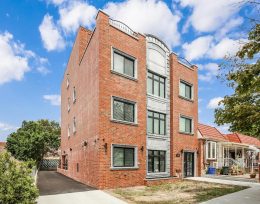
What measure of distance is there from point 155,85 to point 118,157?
7322 millimetres

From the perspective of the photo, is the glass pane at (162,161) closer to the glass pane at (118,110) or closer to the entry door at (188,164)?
the entry door at (188,164)

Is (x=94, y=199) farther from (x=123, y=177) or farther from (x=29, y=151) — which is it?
(x=29, y=151)

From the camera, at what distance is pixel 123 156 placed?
63.0ft

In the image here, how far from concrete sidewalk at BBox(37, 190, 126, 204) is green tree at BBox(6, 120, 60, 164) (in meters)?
30.6

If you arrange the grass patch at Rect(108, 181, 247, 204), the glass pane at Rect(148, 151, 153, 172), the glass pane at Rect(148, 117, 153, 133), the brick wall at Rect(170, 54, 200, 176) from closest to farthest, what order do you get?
the grass patch at Rect(108, 181, 247, 204)
the glass pane at Rect(148, 151, 153, 172)
the glass pane at Rect(148, 117, 153, 133)
the brick wall at Rect(170, 54, 200, 176)

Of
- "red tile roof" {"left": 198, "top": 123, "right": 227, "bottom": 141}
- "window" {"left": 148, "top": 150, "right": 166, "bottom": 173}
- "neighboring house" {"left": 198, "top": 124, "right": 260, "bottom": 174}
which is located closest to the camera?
"window" {"left": 148, "top": 150, "right": 166, "bottom": 173}

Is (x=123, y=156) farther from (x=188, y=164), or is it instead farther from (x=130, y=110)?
(x=188, y=164)

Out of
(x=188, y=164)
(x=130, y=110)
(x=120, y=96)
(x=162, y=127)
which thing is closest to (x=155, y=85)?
(x=162, y=127)

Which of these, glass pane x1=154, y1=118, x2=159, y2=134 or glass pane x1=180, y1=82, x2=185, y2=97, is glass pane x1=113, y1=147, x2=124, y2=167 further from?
glass pane x1=180, y1=82, x2=185, y2=97

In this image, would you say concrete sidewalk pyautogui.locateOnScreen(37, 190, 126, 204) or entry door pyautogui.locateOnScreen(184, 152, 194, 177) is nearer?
concrete sidewalk pyautogui.locateOnScreen(37, 190, 126, 204)

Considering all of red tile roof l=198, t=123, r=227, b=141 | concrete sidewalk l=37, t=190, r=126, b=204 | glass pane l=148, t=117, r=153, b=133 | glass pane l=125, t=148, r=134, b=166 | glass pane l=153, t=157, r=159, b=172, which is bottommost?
concrete sidewalk l=37, t=190, r=126, b=204

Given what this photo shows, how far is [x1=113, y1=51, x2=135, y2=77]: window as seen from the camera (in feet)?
64.5

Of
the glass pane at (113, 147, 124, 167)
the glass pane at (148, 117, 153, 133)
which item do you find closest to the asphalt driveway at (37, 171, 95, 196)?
the glass pane at (113, 147, 124, 167)

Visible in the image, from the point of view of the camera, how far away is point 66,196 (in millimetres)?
14484
